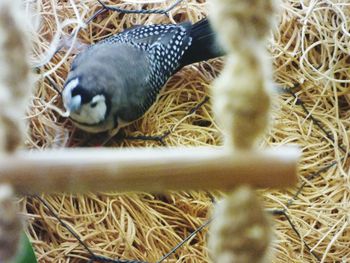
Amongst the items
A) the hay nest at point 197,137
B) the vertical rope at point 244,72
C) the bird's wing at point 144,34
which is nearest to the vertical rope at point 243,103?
the vertical rope at point 244,72

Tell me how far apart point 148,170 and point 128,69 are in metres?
0.74

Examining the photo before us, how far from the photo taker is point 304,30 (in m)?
1.00

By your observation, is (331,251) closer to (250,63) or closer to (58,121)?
(58,121)

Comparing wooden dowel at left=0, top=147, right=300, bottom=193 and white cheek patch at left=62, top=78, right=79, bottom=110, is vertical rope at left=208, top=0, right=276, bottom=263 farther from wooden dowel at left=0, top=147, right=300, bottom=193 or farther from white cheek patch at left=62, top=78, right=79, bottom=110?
white cheek patch at left=62, top=78, right=79, bottom=110

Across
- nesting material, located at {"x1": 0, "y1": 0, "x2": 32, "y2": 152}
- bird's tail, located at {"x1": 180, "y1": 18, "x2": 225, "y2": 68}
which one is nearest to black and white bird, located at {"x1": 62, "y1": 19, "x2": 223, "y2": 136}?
bird's tail, located at {"x1": 180, "y1": 18, "x2": 225, "y2": 68}

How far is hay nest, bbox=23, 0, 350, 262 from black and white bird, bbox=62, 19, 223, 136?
0.09ft

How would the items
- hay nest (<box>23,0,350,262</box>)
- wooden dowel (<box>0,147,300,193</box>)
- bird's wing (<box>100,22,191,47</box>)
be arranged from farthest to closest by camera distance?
1. bird's wing (<box>100,22,191,47</box>)
2. hay nest (<box>23,0,350,262</box>)
3. wooden dowel (<box>0,147,300,193</box>)

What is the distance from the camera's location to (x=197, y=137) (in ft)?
3.19

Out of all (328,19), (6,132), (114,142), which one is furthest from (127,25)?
(6,132)

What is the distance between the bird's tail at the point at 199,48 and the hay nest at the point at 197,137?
17mm

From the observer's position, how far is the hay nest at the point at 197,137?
89 centimetres

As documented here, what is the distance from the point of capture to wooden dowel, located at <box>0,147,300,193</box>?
284 millimetres

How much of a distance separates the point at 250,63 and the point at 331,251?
0.68 metres

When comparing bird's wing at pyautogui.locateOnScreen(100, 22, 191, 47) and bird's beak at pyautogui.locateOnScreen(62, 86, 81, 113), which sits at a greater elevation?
bird's wing at pyautogui.locateOnScreen(100, 22, 191, 47)
